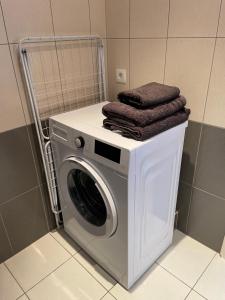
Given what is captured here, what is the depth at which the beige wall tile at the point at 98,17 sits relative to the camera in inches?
56.6

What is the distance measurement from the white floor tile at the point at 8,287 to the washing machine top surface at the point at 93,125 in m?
0.99

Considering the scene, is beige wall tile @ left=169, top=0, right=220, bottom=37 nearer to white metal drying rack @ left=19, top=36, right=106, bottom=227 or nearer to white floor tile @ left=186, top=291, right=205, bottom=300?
white metal drying rack @ left=19, top=36, right=106, bottom=227

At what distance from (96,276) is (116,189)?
694 millimetres

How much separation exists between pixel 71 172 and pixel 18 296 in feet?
2.48

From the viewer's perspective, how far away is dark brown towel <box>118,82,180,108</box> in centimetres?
103

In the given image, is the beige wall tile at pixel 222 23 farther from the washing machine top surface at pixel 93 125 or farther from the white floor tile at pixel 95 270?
the white floor tile at pixel 95 270

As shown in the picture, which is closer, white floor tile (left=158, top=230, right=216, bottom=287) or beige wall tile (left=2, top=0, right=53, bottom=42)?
beige wall tile (left=2, top=0, right=53, bottom=42)

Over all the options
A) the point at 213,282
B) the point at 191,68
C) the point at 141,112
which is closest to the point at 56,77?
the point at 141,112

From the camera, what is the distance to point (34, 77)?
4.25ft

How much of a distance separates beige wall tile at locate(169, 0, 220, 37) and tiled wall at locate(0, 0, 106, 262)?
1.71 feet

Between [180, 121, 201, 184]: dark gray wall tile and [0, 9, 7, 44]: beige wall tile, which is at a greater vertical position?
[0, 9, 7, 44]: beige wall tile

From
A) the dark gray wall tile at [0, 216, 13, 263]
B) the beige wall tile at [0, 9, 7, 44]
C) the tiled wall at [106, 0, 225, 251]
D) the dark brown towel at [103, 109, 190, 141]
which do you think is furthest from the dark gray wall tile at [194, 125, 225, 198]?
the dark gray wall tile at [0, 216, 13, 263]

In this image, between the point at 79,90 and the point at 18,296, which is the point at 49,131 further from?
the point at 18,296

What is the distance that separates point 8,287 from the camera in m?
1.35
